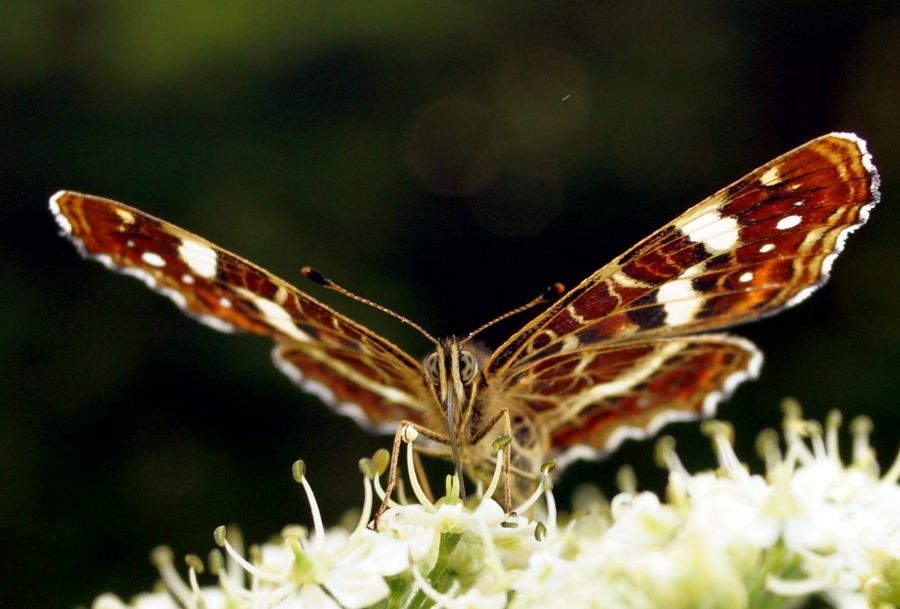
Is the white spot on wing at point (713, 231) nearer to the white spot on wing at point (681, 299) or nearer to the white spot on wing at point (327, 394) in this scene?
the white spot on wing at point (681, 299)

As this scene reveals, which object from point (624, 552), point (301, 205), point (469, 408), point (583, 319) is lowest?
point (624, 552)

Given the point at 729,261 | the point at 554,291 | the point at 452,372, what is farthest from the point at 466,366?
the point at 729,261

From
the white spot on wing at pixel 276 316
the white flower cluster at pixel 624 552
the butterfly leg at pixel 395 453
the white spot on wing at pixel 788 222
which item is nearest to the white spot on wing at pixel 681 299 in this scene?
the white spot on wing at pixel 788 222

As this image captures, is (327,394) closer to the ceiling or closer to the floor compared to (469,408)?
closer to the ceiling

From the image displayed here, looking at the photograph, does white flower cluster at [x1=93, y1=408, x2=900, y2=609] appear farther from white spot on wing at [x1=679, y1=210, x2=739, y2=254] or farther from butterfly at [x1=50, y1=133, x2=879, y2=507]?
white spot on wing at [x1=679, y1=210, x2=739, y2=254]

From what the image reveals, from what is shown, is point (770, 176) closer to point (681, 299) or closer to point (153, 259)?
point (681, 299)

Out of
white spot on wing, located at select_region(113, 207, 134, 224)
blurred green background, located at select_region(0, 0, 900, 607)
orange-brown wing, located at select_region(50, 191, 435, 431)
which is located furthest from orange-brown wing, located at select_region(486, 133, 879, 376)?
blurred green background, located at select_region(0, 0, 900, 607)
